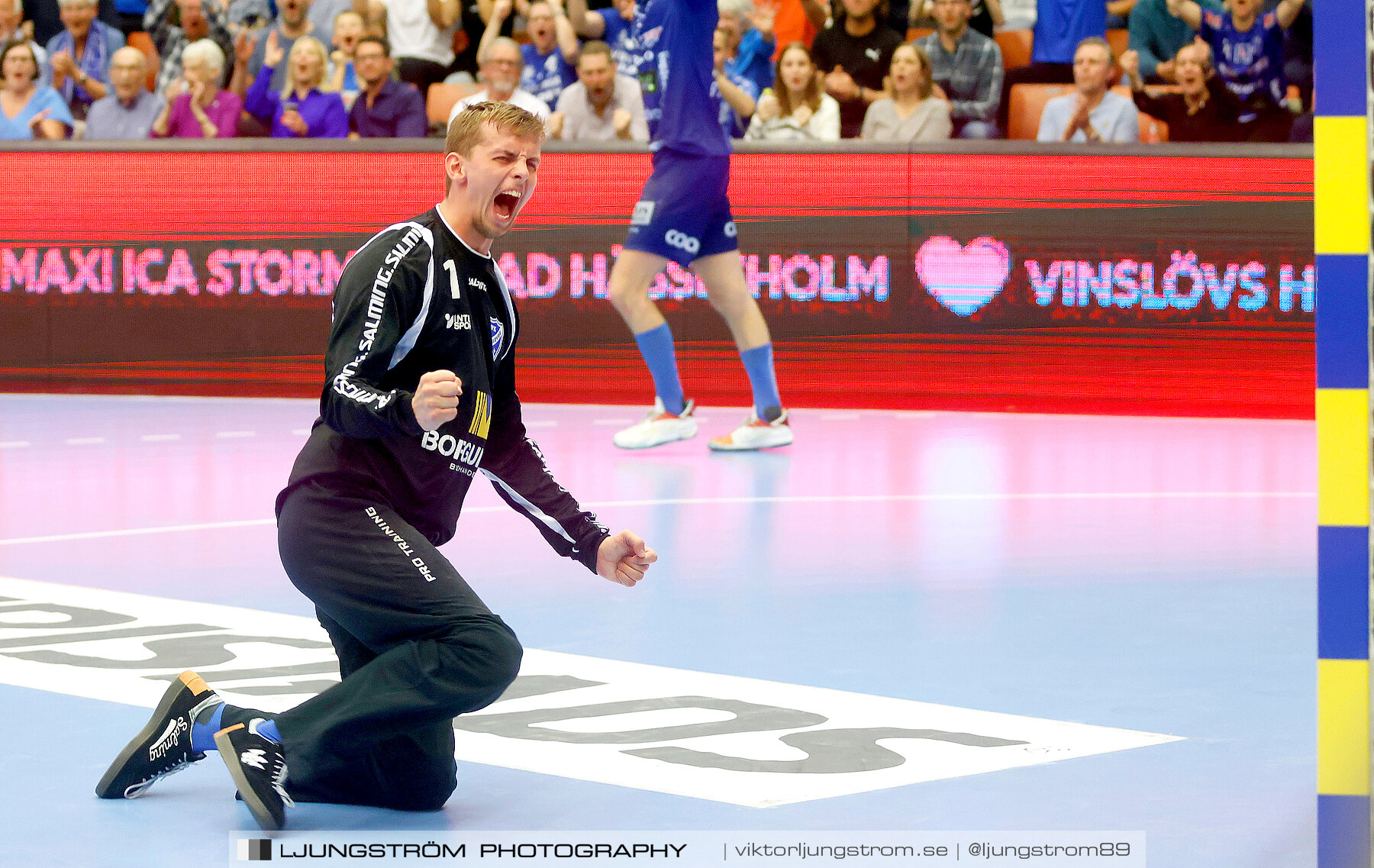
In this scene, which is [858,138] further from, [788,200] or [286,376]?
[286,376]

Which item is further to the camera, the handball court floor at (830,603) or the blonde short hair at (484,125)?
the blonde short hair at (484,125)

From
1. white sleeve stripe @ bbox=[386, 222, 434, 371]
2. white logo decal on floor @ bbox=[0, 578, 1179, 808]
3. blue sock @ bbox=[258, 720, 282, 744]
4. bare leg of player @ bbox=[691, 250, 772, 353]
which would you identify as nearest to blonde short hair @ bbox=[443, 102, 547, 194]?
white sleeve stripe @ bbox=[386, 222, 434, 371]

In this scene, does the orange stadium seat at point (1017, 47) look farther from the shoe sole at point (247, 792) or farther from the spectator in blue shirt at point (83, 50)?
the shoe sole at point (247, 792)

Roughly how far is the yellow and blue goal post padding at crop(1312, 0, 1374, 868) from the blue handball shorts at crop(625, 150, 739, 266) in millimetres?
6924

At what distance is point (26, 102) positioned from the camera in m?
14.2

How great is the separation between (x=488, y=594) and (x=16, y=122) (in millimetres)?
A: 9343

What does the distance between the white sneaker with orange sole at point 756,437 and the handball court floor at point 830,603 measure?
0.12 m

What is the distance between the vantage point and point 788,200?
39.5 ft

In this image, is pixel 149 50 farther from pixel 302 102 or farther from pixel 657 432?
→ pixel 657 432

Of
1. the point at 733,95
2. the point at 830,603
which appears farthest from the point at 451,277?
the point at 733,95

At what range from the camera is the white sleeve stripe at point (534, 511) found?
4117 mm

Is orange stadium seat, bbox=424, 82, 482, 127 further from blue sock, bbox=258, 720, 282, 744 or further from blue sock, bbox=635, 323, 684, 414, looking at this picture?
blue sock, bbox=258, 720, 282, 744

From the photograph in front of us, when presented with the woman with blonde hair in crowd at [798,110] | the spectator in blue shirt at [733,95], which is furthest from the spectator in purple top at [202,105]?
the woman with blonde hair in crowd at [798,110]

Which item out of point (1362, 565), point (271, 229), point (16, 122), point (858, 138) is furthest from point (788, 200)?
point (1362, 565)
